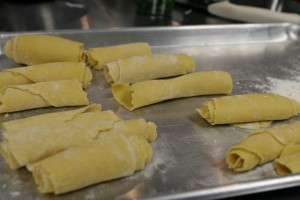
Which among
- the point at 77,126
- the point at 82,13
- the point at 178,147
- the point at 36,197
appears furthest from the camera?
the point at 82,13

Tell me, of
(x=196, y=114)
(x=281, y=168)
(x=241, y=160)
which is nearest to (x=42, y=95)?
(x=196, y=114)

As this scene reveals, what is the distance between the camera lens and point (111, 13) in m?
2.55

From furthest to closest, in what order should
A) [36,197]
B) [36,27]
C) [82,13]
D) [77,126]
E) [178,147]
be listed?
[82,13]
[36,27]
[178,147]
[77,126]
[36,197]

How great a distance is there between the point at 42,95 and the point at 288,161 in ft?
2.82

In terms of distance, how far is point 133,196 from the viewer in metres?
1.07

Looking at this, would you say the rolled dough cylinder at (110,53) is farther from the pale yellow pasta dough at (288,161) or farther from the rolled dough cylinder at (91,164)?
the pale yellow pasta dough at (288,161)

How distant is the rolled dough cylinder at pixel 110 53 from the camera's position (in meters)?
1.65

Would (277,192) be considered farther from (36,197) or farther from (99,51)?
(99,51)

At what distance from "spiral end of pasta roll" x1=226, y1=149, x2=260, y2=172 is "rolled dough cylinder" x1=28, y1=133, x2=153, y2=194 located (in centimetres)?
27

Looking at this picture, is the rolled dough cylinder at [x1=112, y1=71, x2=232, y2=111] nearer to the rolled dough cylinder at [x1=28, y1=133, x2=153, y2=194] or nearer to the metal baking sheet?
the metal baking sheet

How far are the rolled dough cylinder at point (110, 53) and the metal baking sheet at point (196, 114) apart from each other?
6cm

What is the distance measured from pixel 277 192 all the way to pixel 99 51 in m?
0.93

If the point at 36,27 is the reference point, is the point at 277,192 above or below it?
below

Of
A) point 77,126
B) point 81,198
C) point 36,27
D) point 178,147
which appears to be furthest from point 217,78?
point 36,27
